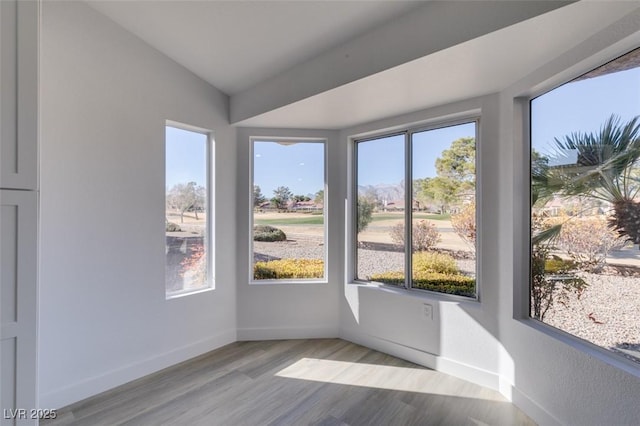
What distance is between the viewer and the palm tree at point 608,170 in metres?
1.62

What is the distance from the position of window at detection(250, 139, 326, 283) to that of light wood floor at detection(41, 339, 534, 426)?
0.91 meters

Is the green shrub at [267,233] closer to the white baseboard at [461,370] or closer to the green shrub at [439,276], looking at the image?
the white baseboard at [461,370]

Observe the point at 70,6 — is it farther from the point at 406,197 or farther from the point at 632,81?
the point at 632,81

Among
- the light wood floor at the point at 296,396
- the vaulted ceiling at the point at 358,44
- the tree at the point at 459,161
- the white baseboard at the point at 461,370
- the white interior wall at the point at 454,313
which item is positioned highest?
the vaulted ceiling at the point at 358,44

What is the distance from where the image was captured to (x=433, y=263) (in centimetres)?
290

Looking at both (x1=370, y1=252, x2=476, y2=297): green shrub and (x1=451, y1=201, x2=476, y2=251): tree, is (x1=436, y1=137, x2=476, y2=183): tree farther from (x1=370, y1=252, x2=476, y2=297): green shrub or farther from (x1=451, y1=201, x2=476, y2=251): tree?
(x1=370, y1=252, x2=476, y2=297): green shrub

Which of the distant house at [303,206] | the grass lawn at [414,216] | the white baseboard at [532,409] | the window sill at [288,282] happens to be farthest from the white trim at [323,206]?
the white baseboard at [532,409]

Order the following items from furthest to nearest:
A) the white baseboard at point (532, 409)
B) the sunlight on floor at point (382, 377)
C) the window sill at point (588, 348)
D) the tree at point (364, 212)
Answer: the tree at point (364, 212), the sunlight on floor at point (382, 377), the white baseboard at point (532, 409), the window sill at point (588, 348)

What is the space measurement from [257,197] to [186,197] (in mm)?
737

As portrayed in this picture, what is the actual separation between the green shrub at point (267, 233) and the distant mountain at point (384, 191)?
3.24 feet

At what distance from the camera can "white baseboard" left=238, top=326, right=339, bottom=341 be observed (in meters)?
3.38

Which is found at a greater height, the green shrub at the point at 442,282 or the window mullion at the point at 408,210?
the window mullion at the point at 408,210

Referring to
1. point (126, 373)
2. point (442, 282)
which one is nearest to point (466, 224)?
point (442, 282)

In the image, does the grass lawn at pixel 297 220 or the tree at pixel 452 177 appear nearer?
the tree at pixel 452 177
